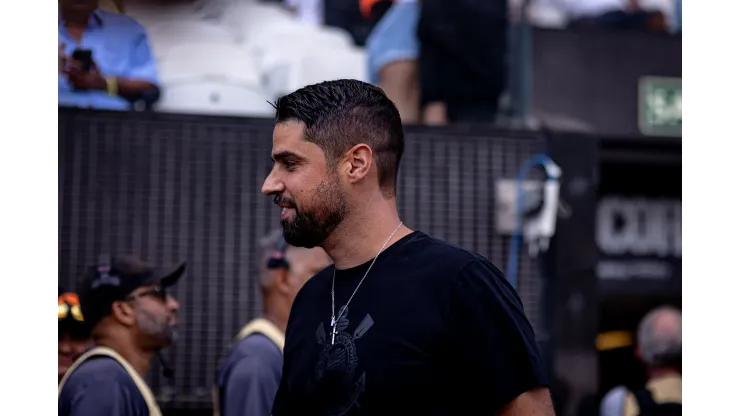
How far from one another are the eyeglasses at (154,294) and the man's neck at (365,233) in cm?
221

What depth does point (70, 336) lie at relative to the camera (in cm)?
498

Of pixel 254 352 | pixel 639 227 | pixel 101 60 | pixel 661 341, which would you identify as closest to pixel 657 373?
pixel 661 341

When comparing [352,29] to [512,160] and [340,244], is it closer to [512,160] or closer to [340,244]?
[512,160]

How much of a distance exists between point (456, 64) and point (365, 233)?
395cm

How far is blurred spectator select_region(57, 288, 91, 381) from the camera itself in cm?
494

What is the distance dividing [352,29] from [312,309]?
16.5 feet

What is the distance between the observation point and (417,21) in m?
6.56

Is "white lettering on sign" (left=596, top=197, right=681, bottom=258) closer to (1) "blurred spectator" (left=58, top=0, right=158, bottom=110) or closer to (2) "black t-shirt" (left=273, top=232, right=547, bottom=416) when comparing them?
(1) "blurred spectator" (left=58, top=0, right=158, bottom=110)

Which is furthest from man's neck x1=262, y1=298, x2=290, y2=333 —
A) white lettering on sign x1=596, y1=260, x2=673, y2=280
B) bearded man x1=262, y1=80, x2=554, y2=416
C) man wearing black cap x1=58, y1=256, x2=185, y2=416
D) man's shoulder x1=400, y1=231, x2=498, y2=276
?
white lettering on sign x1=596, y1=260, x2=673, y2=280

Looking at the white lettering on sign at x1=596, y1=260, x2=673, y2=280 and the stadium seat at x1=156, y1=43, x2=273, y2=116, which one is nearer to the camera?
the stadium seat at x1=156, y1=43, x2=273, y2=116

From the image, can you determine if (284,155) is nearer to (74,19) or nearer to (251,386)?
(251,386)

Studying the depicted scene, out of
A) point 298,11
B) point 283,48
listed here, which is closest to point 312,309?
point 283,48

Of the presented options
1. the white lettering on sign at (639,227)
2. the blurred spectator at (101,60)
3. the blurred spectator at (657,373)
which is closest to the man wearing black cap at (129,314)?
the blurred spectator at (101,60)

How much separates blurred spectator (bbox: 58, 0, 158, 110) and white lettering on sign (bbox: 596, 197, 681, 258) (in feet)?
10.2
